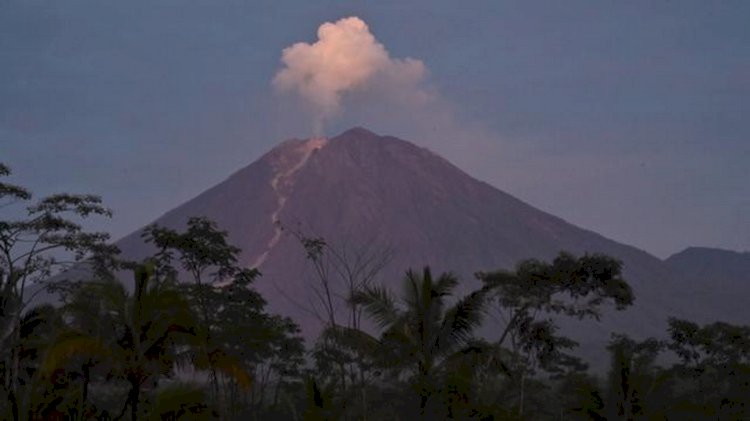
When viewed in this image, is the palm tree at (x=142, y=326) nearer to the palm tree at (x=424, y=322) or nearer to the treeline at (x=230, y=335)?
the treeline at (x=230, y=335)

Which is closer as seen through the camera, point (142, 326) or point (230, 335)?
point (142, 326)

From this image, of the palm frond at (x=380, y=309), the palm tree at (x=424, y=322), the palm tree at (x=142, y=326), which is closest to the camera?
the palm tree at (x=142, y=326)

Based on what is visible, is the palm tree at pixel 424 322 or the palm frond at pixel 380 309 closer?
the palm tree at pixel 424 322

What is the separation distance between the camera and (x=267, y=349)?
48125mm

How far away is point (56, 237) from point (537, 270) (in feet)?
52.8

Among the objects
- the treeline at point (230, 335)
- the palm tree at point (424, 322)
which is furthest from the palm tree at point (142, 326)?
the palm tree at point (424, 322)

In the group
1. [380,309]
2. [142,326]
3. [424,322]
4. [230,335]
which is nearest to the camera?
[142,326]

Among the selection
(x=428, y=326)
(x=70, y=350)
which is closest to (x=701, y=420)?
(x=428, y=326)

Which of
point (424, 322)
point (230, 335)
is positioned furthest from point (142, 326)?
point (230, 335)

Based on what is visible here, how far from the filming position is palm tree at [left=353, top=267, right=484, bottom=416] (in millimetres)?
25328

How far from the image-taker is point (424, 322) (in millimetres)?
25297

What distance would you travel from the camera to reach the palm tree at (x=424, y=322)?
25328 mm

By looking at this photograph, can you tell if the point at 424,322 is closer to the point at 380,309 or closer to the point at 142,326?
the point at 380,309

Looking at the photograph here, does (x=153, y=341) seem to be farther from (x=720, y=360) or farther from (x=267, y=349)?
(x=720, y=360)
